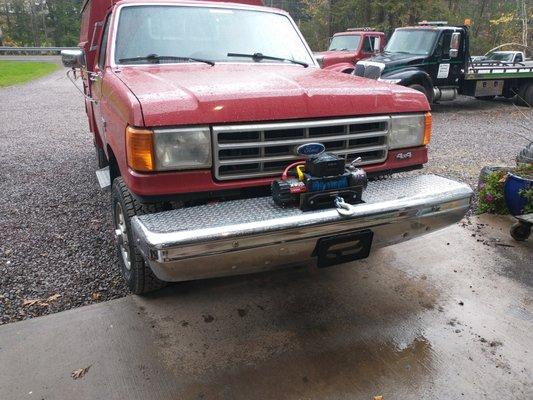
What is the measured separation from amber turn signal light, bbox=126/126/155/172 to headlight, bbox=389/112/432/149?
154cm

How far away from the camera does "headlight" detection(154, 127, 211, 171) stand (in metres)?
2.41

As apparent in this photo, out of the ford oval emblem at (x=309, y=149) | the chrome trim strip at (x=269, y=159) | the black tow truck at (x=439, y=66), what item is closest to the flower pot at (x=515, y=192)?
the chrome trim strip at (x=269, y=159)

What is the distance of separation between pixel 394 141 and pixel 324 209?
93 cm

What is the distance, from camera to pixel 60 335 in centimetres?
279

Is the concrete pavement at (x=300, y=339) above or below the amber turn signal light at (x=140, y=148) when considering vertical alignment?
below

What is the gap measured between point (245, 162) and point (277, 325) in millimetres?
1085

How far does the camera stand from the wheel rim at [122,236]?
10.2ft

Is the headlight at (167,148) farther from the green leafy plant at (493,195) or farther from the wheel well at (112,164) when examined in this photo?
the green leafy plant at (493,195)

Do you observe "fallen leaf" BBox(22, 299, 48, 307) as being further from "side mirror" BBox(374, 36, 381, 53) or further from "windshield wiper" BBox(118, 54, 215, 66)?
"side mirror" BBox(374, 36, 381, 53)

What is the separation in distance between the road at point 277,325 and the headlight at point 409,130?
3.48 ft

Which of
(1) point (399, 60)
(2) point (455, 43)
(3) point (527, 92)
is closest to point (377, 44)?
(2) point (455, 43)

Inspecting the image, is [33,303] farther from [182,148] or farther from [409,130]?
[409,130]

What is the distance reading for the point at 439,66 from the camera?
37.7 feet

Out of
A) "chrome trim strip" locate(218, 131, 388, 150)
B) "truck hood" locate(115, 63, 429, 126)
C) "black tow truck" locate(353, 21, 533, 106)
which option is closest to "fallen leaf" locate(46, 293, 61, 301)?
"truck hood" locate(115, 63, 429, 126)
